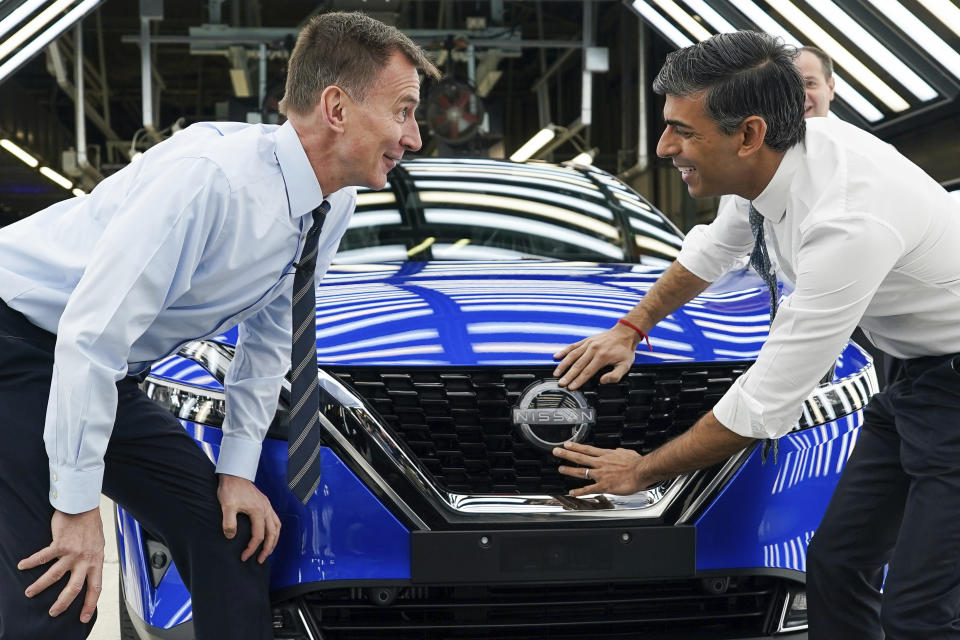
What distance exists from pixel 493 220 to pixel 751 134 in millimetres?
1495

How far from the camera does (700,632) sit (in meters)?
2.31

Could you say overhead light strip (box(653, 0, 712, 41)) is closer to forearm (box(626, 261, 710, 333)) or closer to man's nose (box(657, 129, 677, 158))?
forearm (box(626, 261, 710, 333))

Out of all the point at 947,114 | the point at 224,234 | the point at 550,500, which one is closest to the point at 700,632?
the point at 550,500

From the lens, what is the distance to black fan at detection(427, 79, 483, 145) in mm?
9164

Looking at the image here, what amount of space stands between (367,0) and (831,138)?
743 centimetres

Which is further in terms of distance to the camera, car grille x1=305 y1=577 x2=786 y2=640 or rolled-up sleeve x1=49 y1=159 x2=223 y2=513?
car grille x1=305 y1=577 x2=786 y2=640

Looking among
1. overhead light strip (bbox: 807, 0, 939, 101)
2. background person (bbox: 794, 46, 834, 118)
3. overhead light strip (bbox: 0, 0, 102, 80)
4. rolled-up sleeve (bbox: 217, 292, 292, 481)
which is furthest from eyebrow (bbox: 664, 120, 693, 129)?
overhead light strip (bbox: 0, 0, 102, 80)

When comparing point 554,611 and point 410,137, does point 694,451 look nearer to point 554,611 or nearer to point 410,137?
point 554,611

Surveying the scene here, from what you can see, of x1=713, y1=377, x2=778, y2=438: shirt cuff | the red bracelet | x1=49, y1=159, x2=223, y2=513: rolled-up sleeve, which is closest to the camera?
x1=49, y1=159, x2=223, y2=513: rolled-up sleeve

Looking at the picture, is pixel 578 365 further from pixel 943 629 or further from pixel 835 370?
pixel 943 629

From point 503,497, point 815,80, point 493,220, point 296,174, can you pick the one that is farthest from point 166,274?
point 815,80

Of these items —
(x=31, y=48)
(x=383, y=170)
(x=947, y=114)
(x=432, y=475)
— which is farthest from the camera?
(x=31, y=48)

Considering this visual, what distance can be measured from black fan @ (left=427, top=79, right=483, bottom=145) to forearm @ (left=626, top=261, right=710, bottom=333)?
22.2 ft

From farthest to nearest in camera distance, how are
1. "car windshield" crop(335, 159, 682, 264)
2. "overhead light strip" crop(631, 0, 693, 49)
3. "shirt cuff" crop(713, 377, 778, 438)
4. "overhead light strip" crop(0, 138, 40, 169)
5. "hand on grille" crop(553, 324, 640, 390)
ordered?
"overhead light strip" crop(0, 138, 40, 169) < "overhead light strip" crop(631, 0, 693, 49) < "car windshield" crop(335, 159, 682, 264) < "hand on grille" crop(553, 324, 640, 390) < "shirt cuff" crop(713, 377, 778, 438)
